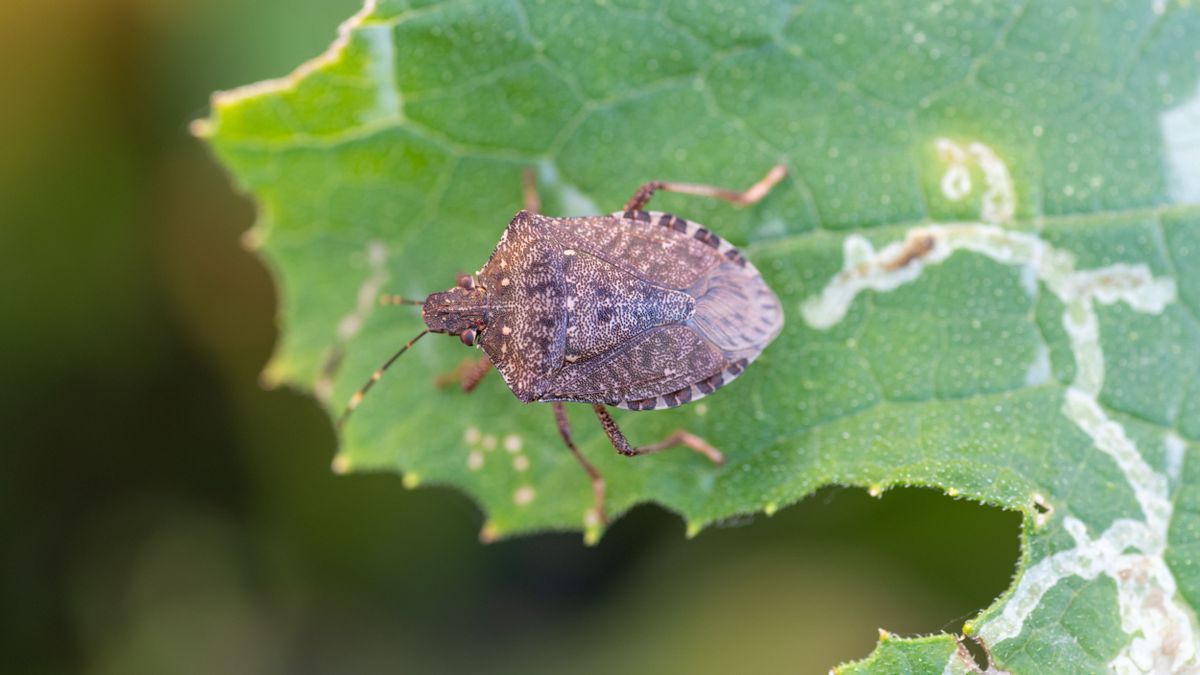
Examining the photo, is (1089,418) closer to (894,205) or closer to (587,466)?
(894,205)

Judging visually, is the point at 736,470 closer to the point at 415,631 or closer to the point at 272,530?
the point at 415,631

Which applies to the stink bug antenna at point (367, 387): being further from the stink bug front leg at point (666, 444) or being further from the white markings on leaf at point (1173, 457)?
the white markings on leaf at point (1173, 457)

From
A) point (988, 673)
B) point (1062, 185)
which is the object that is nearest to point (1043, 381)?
point (1062, 185)

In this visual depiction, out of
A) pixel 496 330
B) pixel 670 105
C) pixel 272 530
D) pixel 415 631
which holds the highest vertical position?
pixel 670 105

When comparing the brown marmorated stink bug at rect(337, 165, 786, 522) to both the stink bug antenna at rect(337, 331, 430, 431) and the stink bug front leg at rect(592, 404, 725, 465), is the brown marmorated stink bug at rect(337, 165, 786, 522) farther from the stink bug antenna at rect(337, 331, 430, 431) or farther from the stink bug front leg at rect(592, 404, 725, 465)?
the stink bug antenna at rect(337, 331, 430, 431)

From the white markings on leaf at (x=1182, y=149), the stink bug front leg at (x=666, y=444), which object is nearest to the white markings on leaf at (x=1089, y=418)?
the white markings on leaf at (x=1182, y=149)

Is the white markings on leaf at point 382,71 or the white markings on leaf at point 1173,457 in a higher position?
the white markings on leaf at point 382,71

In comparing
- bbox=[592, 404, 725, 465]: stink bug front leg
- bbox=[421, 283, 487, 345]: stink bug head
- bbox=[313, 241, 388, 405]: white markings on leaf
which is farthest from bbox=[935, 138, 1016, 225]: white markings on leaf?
bbox=[313, 241, 388, 405]: white markings on leaf
